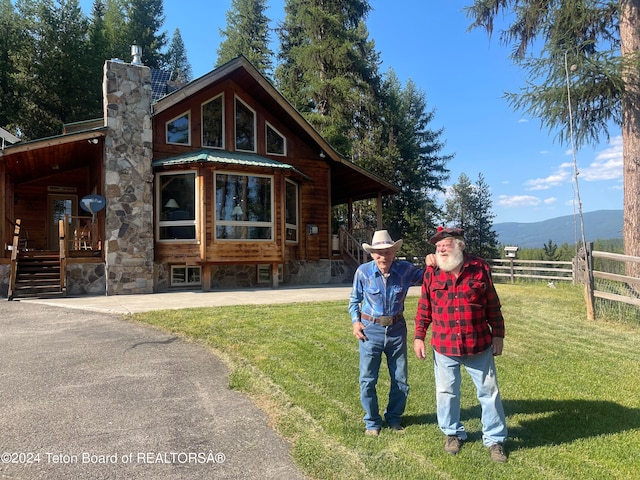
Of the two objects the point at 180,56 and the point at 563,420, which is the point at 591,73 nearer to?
the point at 563,420

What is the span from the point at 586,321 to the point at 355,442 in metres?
6.36

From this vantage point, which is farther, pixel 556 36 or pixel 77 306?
pixel 556 36

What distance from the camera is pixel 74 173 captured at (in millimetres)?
15992

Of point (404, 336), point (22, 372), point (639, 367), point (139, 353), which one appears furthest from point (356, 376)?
point (22, 372)

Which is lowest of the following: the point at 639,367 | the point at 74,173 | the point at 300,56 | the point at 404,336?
the point at 639,367

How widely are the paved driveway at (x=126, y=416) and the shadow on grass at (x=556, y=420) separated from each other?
1381mm

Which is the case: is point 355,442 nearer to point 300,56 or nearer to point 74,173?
point 74,173

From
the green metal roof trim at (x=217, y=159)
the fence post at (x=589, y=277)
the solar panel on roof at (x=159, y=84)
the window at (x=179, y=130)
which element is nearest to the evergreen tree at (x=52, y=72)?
the solar panel on roof at (x=159, y=84)

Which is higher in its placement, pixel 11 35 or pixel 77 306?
pixel 11 35

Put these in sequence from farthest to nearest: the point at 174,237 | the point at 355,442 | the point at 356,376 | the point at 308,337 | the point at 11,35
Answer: the point at 11,35, the point at 174,237, the point at 308,337, the point at 356,376, the point at 355,442

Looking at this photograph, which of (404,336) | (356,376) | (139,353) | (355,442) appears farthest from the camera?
(139,353)

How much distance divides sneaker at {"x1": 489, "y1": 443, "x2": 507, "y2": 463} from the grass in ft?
0.15

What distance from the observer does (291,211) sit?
571 inches

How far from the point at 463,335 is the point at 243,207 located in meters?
10.3
